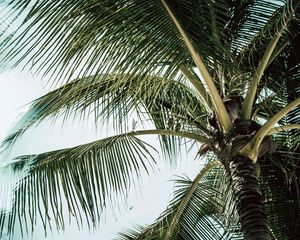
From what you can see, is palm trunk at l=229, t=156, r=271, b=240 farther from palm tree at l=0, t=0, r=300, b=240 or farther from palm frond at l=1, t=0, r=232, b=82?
palm frond at l=1, t=0, r=232, b=82

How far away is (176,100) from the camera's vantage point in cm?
535

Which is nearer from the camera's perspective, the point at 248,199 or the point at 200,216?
the point at 248,199

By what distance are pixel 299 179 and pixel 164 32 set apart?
3145 millimetres

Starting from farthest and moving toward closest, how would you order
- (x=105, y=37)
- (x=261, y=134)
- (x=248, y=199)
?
(x=261, y=134) < (x=248, y=199) < (x=105, y=37)

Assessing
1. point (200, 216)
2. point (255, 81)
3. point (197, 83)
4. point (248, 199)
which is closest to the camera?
point (248, 199)

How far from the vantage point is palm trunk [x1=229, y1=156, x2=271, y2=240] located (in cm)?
407

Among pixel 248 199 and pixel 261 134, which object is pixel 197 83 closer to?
pixel 261 134

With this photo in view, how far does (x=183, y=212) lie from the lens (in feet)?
20.1

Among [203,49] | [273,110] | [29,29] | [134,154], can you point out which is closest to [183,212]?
[134,154]

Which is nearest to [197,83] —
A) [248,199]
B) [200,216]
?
[248,199]

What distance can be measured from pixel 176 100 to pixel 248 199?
4.70 ft

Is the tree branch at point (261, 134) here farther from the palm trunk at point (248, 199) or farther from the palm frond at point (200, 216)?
the palm frond at point (200, 216)

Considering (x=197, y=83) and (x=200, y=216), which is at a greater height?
(x=197, y=83)

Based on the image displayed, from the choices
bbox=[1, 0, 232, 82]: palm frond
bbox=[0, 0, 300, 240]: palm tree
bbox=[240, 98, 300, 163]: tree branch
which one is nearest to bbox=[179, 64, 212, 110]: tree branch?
bbox=[0, 0, 300, 240]: palm tree
